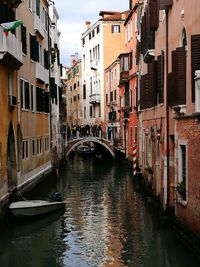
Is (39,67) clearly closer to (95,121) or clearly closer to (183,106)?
(183,106)

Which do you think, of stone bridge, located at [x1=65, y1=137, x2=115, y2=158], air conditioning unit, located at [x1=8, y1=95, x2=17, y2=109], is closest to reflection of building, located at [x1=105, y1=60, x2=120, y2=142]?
stone bridge, located at [x1=65, y1=137, x2=115, y2=158]

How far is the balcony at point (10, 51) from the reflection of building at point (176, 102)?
14.4 ft

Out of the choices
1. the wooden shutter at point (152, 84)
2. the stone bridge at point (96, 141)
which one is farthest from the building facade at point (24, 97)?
the stone bridge at point (96, 141)

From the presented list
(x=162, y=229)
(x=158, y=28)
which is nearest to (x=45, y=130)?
(x=158, y=28)

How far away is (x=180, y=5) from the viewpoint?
1310 cm

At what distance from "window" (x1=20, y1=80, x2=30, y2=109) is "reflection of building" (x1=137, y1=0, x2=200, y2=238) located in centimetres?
515

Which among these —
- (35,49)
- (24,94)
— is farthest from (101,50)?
(24,94)

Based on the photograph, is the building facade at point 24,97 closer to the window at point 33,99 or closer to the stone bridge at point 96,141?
the window at point 33,99

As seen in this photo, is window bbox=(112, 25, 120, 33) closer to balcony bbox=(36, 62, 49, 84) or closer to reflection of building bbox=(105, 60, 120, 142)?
reflection of building bbox=(105, 60, 120, 142)

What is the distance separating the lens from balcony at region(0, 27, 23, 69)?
15.5 metres

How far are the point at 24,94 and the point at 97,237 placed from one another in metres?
9.08

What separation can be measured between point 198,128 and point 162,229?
4370 millimetres

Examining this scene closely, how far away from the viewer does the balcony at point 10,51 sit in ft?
50.8

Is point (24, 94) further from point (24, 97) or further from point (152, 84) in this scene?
point (152, 84)
